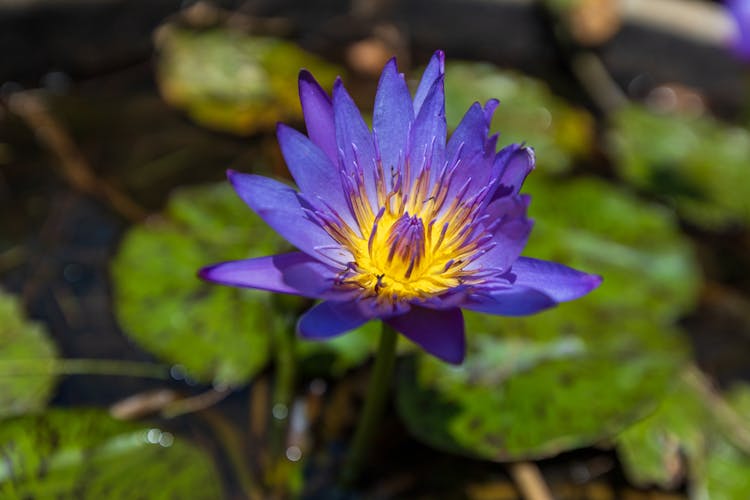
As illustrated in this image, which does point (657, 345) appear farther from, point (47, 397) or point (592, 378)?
point (47, 397)

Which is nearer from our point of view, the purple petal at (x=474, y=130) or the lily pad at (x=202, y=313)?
Answer: the purple petal at (x=474, y=130)

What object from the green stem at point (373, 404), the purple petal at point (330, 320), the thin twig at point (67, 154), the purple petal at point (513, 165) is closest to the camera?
the purple petal at point (330, 320)

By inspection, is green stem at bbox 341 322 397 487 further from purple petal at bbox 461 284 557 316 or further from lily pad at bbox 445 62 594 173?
lily pad at bbox 445 62 594 173

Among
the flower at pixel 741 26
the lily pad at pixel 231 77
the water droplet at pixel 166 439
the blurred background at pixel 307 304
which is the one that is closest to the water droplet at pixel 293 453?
the blurred background at pixel 307 304

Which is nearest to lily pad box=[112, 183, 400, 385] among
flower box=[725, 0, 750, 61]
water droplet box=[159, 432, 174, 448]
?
water droplet box=[159, 432, 174, 448]

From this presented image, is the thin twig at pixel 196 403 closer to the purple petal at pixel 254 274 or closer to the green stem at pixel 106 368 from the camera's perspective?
the green stem at pixel 106 368

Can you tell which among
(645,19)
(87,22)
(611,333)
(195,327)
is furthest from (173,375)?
(645,19)

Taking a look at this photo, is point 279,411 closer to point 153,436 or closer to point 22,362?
point 153,436
